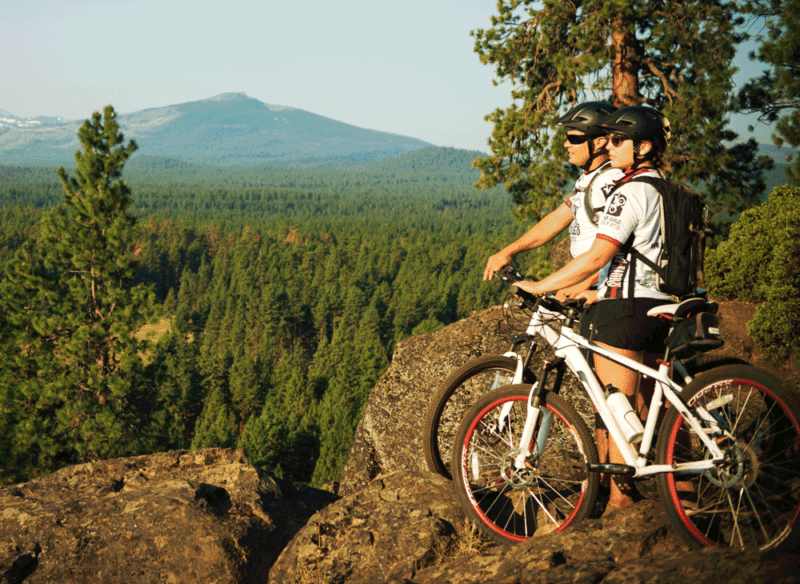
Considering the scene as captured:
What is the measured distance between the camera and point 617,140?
11.9ft

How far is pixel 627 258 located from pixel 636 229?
0.18 meters

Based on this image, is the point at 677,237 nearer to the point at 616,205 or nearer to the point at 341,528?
the point at 616,205

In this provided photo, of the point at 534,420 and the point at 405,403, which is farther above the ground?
the point at 534,420

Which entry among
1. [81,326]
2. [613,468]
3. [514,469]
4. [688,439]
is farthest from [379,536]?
[81,326]

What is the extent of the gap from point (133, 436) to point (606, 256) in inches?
995

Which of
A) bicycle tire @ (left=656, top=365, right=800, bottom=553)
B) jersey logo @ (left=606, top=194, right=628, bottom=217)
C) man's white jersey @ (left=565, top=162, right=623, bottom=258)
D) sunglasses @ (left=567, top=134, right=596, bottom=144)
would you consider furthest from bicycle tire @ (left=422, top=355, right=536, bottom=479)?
sunglasses @ (left=567, top=134, right=596, bottom=144)

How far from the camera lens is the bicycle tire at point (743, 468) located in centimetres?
315

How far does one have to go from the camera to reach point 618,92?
43.1ft

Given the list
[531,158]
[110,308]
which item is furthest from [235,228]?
[531,158]

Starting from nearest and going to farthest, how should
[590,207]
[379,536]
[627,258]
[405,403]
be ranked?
[627,258] < [590,207] < [379,536] < [405,403]

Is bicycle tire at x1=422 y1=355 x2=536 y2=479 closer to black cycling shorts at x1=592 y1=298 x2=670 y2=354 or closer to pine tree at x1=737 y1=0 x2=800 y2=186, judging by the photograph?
black cycling shorts at x1=592 y1=298 x2=670 y2=354

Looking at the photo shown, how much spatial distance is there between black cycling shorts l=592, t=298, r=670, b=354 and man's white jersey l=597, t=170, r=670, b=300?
5 cm

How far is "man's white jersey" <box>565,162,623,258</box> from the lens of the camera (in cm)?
362

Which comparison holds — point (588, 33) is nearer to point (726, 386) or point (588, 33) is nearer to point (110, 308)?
point (726, 386)
